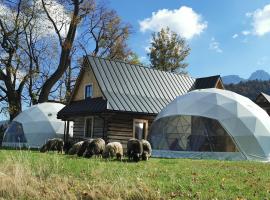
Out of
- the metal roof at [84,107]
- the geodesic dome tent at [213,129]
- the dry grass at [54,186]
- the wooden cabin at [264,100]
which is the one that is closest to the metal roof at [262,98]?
the wooden cabin at [264,100]

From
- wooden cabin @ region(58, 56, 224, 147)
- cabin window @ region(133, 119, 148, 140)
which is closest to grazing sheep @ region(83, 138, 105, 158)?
wooden cabin @ region(58, 56, 224, 147)

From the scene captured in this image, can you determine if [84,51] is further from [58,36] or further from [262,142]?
[262,142]

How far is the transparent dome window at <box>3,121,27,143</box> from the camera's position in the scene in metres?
33.6

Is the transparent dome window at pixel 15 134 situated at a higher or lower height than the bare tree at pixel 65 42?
lower

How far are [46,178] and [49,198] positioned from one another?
56.8 inches

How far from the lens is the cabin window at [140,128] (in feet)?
94.9

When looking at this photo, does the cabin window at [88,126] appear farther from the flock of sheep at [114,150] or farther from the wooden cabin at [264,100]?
the wooden cabin at [264,100]

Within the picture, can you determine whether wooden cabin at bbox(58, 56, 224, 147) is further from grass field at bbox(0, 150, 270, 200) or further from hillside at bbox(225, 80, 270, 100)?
hillside at bbox(225, 80, 270, 100)

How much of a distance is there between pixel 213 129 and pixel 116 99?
24.6 feet

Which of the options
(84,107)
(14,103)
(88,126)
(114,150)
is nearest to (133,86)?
(84,107)

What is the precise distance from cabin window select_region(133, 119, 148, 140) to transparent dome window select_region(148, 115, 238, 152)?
155 inches

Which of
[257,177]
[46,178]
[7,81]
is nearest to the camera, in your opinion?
[46,178]

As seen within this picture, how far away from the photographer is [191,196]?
27.8 ft

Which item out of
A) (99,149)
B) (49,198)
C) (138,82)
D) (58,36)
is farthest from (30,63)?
(49,198)
